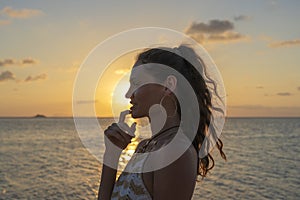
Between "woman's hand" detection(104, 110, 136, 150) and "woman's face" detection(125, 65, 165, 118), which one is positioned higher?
"woman's face" detection(125, 65, 165, 118)

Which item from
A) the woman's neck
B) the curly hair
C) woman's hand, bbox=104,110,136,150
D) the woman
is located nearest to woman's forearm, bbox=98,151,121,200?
the woman

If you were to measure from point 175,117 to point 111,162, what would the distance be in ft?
1.68

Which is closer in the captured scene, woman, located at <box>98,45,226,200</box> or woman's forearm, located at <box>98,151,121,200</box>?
woman, located at <box>98,45,226,200</box>

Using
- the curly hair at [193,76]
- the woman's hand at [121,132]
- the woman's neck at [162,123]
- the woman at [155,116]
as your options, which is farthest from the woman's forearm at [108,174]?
the curly hair at [193,76]

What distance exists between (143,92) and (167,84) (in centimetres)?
15

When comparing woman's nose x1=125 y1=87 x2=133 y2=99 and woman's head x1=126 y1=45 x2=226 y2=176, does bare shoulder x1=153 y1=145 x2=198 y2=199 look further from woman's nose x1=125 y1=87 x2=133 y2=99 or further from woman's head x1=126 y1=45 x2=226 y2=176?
woman's nose x1=125 y1=87 x2=133 y2=99

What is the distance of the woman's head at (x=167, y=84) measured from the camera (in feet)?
8.44

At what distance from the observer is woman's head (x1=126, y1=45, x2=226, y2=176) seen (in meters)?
2.57

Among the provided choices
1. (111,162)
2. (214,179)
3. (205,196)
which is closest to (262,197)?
(205,196)

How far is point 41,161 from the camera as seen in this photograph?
119 feet

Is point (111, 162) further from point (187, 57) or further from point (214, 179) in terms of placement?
point (214, 179)

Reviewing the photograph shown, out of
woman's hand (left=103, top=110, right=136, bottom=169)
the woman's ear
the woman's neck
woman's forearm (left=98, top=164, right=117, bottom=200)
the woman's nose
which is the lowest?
woman's forearm (left=98, top=164, right=117, bottom=200)

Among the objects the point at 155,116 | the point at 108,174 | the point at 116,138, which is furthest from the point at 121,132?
the point at 108,174

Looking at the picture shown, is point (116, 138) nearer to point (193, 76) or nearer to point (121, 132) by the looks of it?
point (121, 132)
